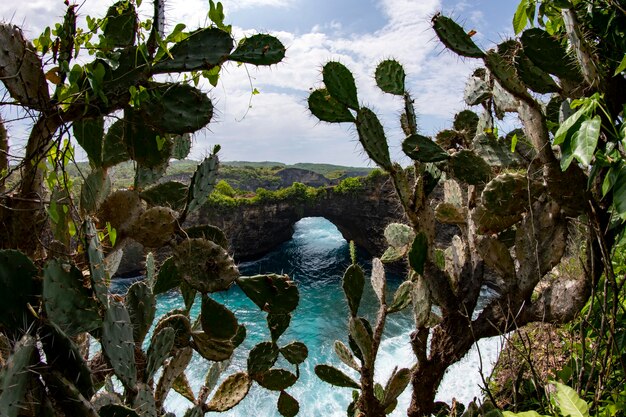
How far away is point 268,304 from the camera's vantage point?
5.84 ft

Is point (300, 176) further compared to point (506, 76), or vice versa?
point (300, 176)

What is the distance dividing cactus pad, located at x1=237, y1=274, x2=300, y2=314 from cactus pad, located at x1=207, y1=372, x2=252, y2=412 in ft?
3.54

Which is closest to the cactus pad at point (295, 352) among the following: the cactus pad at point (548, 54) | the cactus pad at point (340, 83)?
the cactus pad at point (340, 83)

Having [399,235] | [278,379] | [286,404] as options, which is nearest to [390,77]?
[399,235]

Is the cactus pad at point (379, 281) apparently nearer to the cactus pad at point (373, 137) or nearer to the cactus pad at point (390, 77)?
the cactus pad at point (373, 137)

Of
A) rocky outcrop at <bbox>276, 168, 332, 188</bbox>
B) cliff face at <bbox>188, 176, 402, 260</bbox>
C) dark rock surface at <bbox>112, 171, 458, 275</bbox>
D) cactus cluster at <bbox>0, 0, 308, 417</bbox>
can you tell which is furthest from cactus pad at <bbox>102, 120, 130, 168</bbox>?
rocky outcrop at <bbox>276, 168, 332, 188</bbox>

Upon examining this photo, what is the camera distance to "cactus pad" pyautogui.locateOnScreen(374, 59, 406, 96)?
90.7 inches

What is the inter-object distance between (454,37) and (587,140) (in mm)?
929

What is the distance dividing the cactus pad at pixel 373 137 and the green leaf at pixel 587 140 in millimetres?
985

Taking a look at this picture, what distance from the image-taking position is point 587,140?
1.15 m

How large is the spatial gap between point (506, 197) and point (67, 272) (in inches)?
71.3

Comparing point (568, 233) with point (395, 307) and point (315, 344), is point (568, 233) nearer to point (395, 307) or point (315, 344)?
point (395, 307)

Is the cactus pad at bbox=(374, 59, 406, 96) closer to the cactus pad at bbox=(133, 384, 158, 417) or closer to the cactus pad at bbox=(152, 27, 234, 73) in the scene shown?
the cactus pad at bbox=(152, 27, 234, 73)

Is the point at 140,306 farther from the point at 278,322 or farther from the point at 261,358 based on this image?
the point at 261,358
